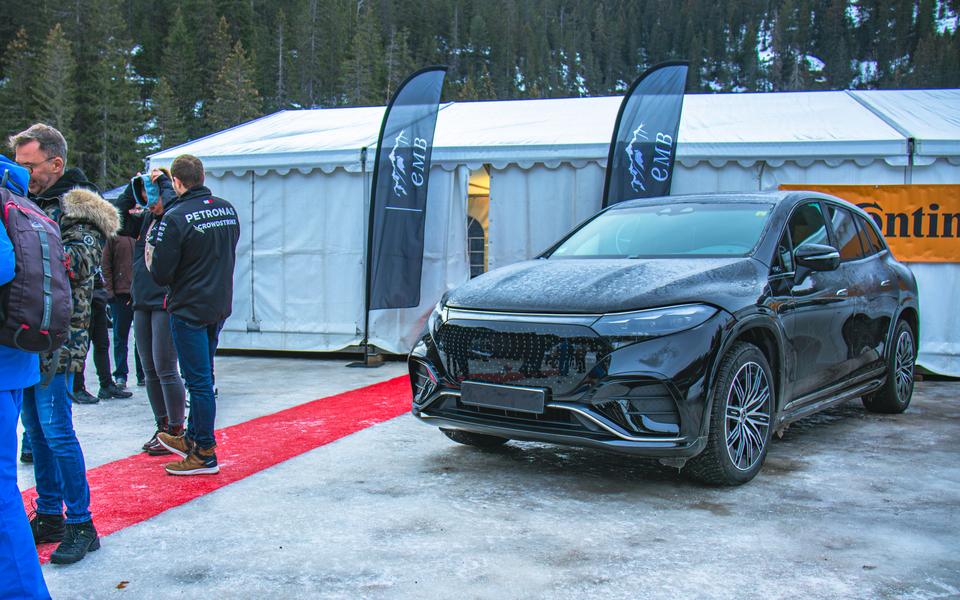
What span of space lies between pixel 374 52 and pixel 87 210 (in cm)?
7547

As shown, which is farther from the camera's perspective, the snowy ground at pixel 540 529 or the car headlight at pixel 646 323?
the car headlight at pixel 646 323

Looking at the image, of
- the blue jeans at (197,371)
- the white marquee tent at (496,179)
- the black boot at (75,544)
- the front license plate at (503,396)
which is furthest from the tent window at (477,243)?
the black boot at (75,544)

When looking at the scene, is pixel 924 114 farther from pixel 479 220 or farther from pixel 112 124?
pixel 112 124

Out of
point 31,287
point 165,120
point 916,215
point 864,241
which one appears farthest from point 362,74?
point 31,287

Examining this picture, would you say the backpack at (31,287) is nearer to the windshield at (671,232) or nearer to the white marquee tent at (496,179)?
the windshield at (671,232)

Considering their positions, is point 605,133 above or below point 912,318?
above

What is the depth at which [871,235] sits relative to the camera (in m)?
6.26

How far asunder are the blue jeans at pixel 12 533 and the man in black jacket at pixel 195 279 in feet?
6.56

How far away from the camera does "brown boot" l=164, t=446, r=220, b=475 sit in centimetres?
466

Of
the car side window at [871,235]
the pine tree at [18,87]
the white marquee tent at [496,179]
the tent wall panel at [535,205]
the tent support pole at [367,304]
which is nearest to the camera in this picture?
the car side window at [871,235]

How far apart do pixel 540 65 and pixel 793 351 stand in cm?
9991

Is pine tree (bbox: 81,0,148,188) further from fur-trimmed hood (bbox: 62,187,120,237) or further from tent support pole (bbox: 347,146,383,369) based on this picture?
fur-trimmed hood (bbox: 62,187,120,237)

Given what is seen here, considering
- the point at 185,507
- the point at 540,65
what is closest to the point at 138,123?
the point at 540,65

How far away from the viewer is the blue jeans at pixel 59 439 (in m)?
3.40
